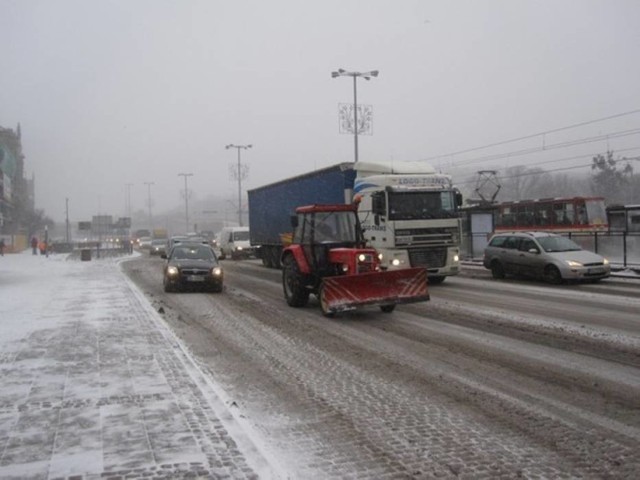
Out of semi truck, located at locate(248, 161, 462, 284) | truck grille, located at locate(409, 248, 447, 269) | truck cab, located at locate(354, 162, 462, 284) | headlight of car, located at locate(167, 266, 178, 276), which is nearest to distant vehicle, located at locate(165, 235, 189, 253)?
headlight of car, located at locate(167, 266, 178, 276)

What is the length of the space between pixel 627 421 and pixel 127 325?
27.4 ft

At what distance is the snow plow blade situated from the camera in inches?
474

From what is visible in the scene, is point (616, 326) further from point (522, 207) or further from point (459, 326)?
point (522, 207)

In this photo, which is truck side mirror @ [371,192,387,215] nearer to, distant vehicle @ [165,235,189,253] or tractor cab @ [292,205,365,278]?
tractor cab @ [292,205,365,278]

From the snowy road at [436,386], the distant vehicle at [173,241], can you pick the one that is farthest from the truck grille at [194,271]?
the snowy road at [436,386]

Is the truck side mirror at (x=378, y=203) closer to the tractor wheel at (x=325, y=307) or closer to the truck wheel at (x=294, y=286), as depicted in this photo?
the truck wheel at (x=294, y=286)

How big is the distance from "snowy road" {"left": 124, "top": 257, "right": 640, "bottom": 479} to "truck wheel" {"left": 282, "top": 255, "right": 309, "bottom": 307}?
0.44m

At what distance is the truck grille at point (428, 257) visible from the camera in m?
18.0

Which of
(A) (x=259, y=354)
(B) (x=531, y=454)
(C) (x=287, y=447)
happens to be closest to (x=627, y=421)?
(B) (x=531, y=454)

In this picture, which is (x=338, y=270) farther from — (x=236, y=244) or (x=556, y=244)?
(x=236, y=244)

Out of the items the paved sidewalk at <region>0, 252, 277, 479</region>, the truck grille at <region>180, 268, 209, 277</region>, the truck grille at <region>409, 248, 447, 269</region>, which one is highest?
the truck grille at <region>409, 248, 447, 269</region>

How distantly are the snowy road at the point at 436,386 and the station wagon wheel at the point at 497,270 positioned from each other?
7.45 metres

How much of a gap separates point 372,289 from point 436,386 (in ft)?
17.6

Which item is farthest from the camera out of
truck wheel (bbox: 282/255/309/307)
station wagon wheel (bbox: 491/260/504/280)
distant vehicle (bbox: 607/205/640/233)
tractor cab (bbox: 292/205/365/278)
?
distant vehicle (bbox: 607/205/640/233)
